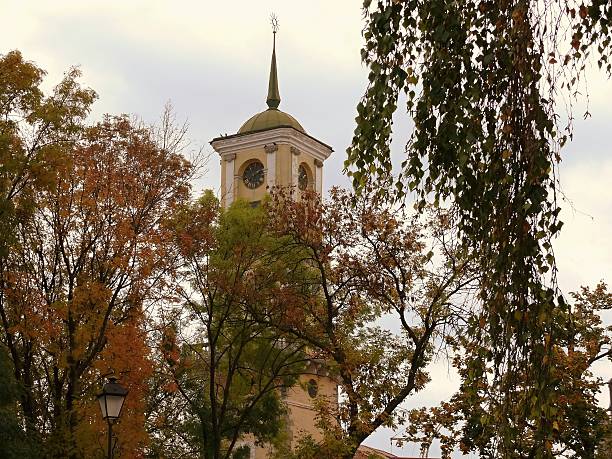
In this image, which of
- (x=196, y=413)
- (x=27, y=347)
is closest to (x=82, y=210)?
(x=27, y=347)

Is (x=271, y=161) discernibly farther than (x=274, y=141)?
No

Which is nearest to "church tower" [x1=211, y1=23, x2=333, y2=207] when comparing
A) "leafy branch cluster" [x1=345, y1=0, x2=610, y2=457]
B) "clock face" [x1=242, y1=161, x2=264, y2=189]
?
"clock face" [x1=242, y1=161, x2=264, y2=189]

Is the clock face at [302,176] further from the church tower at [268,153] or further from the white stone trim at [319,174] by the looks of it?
the white stone trim at [319,174]

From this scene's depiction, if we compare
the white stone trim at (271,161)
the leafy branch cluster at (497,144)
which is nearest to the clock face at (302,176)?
the white stone trim at (271,161)

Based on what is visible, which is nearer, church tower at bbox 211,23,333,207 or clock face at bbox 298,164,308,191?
clock face at bbox 298,164,308,191

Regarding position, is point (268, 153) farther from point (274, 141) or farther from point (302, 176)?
point (302, 176)

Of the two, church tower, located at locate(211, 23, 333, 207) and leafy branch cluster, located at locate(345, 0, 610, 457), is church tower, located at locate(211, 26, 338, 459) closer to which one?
church tower, located at locate(211, 23, 333, 207)

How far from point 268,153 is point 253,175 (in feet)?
6.65

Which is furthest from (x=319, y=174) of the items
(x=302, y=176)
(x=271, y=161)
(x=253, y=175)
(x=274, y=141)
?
(x=302, y=176)

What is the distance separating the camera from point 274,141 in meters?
65.9

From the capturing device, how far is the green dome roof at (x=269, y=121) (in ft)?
219

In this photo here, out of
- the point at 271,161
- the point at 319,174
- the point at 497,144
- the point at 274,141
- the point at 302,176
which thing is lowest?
the point at 497,144

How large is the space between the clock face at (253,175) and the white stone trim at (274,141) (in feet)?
3.75

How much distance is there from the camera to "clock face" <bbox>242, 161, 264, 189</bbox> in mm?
66688
